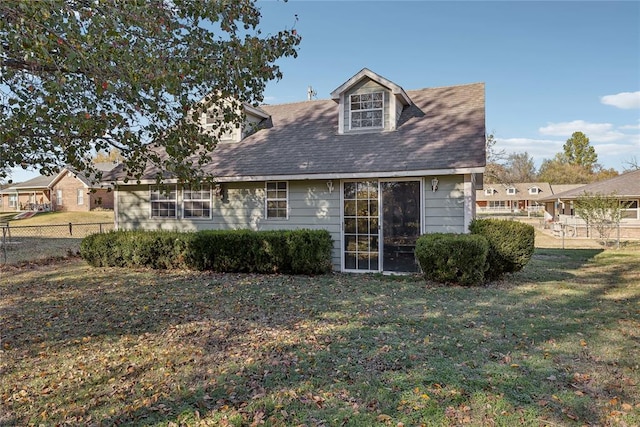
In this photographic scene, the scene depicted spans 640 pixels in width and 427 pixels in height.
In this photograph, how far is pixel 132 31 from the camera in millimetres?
4926

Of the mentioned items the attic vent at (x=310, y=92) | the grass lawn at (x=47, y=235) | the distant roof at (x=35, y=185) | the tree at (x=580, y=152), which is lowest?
the grass lawn at (x=47, y=235)

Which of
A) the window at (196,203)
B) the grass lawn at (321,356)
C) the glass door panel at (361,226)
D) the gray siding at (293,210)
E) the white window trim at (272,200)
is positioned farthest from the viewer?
the window at (196,203)

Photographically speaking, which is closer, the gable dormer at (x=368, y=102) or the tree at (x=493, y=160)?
the gable dormer at (x=368, y=102)

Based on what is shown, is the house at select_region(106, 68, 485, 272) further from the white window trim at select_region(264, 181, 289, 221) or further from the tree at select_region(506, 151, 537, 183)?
the tree at select_region(506, 151, 537, 183)

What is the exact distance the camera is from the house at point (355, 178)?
362 inches

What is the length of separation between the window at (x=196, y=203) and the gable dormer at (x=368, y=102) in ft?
14.6

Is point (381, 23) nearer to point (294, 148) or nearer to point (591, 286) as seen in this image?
point (294, 148)

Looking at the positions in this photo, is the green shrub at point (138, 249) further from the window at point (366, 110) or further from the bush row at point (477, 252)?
the bush row at point (477, 252)

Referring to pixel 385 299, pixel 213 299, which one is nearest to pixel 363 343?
pixel 385 299

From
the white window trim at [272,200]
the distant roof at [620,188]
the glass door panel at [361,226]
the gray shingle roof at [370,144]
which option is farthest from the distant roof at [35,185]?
the distant roof at [620,188]

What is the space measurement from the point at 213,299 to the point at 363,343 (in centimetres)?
340

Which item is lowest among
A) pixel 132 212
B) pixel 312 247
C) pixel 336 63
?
pixel 312 247

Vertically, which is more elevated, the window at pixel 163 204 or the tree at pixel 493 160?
the tree at pixel 493 160

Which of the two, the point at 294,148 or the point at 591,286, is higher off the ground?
the point at 294,148
